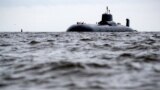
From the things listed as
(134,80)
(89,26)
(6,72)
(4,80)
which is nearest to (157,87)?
(134,80)

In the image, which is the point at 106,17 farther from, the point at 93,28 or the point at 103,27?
the point at 93,28

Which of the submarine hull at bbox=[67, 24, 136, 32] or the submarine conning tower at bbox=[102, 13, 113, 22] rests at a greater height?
the submarine conning tower at bbox=[102, 13, 113, 22]

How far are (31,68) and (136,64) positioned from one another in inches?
109

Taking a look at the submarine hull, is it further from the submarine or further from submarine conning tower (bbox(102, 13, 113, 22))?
submarine conning tower (bbox(102, 13, 113, 22))

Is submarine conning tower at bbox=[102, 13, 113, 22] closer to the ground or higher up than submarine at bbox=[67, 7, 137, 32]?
higher up

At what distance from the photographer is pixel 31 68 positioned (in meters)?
6.55

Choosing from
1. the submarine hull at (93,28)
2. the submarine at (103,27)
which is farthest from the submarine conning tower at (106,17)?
the submarine hull at (93,28)

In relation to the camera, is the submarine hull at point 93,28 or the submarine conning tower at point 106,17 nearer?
the submarine hull at point 93,28

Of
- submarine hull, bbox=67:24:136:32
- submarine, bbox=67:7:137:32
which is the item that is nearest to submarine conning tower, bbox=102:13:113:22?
submarine, bbox=67:7:137:32

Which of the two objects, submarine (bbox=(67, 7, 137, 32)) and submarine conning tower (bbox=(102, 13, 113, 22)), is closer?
submarine (bbox=(67, 7, 137, 32))

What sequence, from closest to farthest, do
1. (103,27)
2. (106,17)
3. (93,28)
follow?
(93,28), (103,27), (106,17)

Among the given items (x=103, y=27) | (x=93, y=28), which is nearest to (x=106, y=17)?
(x=103, y=27)

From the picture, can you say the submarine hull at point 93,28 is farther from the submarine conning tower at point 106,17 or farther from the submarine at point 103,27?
the submarine conning tower at point 106,17

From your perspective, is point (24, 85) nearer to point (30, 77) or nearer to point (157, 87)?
point (30, 77)
